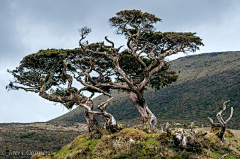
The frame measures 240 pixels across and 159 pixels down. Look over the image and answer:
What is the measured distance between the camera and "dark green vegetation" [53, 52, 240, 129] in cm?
4907

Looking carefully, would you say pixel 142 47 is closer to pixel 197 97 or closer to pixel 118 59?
pixel 118 59

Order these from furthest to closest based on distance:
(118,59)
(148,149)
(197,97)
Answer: (197,97) → (118,59) → (148,149)

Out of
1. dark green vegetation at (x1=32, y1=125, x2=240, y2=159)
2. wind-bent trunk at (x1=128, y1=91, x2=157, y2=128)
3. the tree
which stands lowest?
dark green vegetation at (x1=32, y1=125, x2=240, y2=159)

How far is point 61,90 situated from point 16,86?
14.1 feet

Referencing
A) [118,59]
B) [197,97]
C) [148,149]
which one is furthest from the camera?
[197,97]

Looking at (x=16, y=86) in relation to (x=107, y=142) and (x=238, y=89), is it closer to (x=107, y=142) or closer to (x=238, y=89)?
(x=107, y=142)

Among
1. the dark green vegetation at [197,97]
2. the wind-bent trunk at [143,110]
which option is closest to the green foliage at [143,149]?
the wind-bent trunk at [143,110]

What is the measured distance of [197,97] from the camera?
59.6 meters

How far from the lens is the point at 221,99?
52438mm

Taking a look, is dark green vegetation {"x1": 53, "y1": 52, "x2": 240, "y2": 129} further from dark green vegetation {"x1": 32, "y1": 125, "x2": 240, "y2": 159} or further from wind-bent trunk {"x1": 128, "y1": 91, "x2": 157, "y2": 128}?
dark green vegetation {"x1": 32, "y1": 125, "x2": 240, "y2": 159}

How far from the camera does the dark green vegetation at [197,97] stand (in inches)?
1932

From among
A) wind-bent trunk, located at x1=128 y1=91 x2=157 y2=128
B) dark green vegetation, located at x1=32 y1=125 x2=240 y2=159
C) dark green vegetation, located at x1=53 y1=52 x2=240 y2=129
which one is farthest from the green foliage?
dark green vegetation, located at x1=53 y1=52 x2=240 y2=129

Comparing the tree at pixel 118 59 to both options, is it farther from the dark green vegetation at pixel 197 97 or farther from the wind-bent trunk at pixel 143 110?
the dark green vegetation at pixel 197 97

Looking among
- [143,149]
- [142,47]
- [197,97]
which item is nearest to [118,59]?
[142,47]
